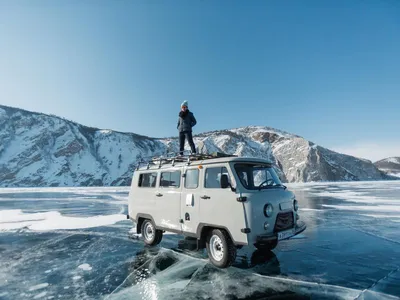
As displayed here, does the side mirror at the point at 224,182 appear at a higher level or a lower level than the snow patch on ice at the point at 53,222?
higher

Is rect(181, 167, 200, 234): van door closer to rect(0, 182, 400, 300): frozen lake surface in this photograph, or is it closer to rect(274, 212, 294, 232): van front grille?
rect(0, 182, 400, 300): frozen lake surface

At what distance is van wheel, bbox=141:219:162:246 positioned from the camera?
9.03m

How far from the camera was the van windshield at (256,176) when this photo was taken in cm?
673

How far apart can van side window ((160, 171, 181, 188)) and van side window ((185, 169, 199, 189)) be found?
1.29 ft

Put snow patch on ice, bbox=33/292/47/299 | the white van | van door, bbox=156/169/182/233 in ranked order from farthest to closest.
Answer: van door, bbox=156/169/182/233 < the white van < snow patch on ice, bbox=33/292/47/299

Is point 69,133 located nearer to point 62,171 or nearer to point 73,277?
point 62,171

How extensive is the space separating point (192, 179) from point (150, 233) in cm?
318

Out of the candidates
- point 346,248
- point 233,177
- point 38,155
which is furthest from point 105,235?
point 38,155

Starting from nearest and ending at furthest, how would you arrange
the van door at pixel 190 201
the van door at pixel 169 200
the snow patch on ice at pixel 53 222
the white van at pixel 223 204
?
the white van at pixel 223 204, the van door at pixel 190 201, the van door at pixel 169 200, the snow patch on ice at pixel 53 222

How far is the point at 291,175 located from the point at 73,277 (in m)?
102

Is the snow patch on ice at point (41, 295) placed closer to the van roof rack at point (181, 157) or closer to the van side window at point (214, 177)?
the van side window at point (214, 177)

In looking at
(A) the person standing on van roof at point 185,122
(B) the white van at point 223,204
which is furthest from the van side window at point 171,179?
(A) the person standing on van roof at point 185,122

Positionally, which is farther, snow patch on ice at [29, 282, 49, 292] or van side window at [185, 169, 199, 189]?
van side window at [185, 169, 199, 189]

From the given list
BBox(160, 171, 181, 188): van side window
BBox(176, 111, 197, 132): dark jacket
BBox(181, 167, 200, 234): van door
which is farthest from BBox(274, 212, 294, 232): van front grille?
BBox(176, 111, 197, 132): dark jacket
